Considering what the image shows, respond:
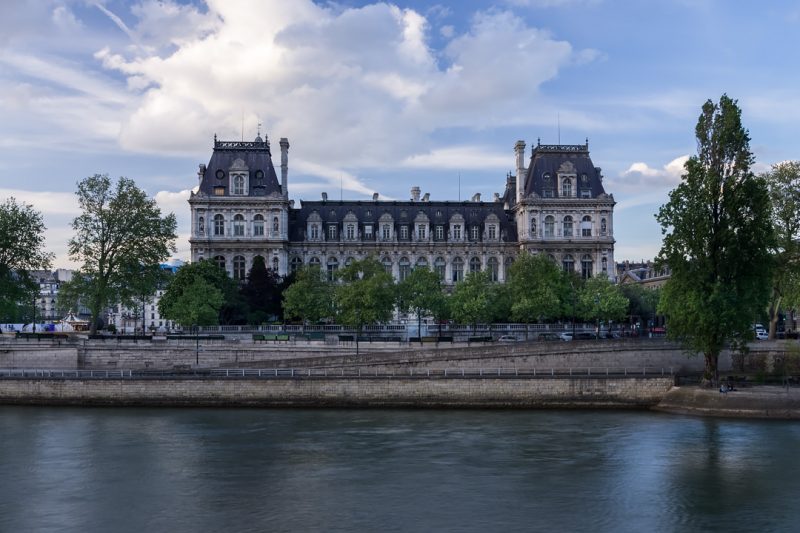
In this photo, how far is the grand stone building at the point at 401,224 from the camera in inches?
3565

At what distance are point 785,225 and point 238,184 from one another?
177ft

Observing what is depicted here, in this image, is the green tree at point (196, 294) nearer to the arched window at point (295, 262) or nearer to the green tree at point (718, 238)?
the arched window at point (295, 262)

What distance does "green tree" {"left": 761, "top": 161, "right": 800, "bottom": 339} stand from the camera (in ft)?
192

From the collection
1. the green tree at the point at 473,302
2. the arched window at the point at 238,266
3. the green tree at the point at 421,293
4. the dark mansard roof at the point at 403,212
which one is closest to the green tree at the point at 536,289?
the green tree at the point at 473,302

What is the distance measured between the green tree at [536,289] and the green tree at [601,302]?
5.95 feet

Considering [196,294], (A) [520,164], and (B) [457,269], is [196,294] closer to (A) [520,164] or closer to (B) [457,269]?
(B) [457,269]

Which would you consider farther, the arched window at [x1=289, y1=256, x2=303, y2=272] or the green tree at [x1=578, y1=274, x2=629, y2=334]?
the arched window at [x1=289, y1=256, x2=303, y2=272]

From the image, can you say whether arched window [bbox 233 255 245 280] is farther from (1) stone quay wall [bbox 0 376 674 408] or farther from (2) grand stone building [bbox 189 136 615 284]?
(1) stone quay wall [bbox 0 376 674 408]

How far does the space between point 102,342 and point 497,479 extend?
40.2m

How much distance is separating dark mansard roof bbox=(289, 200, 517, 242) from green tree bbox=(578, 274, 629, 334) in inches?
882

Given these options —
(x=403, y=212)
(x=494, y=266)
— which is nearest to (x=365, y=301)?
(x=494, y=266)

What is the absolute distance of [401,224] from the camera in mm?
95688

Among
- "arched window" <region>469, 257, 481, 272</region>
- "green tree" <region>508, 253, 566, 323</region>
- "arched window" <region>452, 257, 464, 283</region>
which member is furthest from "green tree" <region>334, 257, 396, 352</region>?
"arched window" <region>469, 257, 481, 272</region>

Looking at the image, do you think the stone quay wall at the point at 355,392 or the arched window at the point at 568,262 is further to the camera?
the arched window at the point at 568,262
